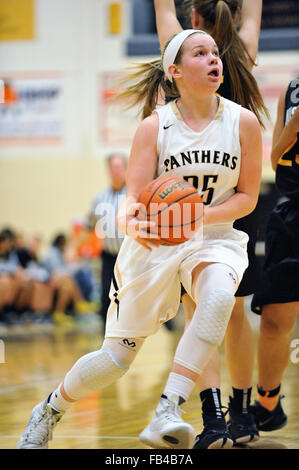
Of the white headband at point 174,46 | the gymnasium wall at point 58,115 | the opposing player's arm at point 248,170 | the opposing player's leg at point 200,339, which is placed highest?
the white headband at point 174,46

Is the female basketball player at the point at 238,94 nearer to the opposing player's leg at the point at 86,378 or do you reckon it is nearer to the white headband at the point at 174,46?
the white headband at the point at 174,46

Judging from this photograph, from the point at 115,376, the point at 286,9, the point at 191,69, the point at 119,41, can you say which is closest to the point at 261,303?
the point at 115,376

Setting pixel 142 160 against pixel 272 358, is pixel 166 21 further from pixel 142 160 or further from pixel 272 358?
pixel 272 358

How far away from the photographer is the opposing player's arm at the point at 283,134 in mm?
3498

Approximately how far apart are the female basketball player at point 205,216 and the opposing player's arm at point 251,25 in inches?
25.8

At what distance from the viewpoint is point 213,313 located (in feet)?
8.84

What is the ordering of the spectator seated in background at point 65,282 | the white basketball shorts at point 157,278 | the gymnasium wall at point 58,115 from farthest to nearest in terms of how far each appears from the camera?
the gymnasium wall at point 58,115 < the spectator seated in background at point 65,282 < the white basketball shorts at point 157,278

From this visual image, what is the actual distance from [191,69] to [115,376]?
45.4 inches

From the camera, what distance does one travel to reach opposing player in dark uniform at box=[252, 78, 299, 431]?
3.58 metres

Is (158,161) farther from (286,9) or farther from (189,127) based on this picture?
(286,9)

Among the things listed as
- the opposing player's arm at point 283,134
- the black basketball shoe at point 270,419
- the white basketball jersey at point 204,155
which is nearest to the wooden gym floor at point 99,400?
the black basketball shoe at point 270,419
